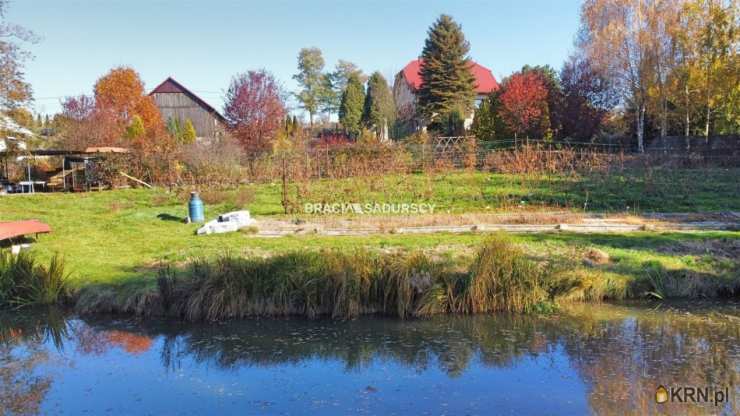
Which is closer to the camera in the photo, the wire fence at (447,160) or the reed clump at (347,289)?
the reed clump at (347,289)

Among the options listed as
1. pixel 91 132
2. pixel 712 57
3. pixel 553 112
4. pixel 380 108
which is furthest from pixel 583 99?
pixel 91 132

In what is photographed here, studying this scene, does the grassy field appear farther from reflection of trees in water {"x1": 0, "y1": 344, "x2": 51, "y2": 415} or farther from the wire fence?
reflection of trees in water {"x1": 0, "y1": 344, "x2": 51, "y2": 415}

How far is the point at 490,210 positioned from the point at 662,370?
7.97 m

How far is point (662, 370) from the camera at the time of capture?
5738mm

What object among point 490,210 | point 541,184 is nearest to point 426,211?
point 490,210

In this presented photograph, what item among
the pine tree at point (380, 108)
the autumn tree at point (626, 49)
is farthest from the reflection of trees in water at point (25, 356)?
the pine tree at point (380, 108)

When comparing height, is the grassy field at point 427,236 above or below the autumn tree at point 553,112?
below

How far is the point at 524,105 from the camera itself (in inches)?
1049

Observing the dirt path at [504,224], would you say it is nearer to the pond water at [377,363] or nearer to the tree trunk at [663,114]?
the pond water at [377,363]

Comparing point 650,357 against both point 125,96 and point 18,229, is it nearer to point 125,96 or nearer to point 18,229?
point 18,229

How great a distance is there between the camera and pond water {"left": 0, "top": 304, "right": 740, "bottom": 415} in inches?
206

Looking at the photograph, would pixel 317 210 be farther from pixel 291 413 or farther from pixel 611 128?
pixel 611 128

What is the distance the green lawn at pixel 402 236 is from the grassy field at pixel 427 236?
0.09 ft

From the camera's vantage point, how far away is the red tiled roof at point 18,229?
10031 mm
